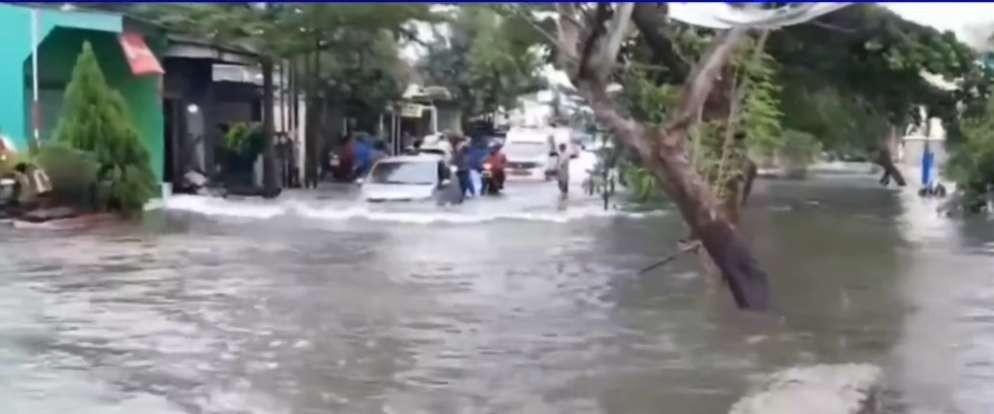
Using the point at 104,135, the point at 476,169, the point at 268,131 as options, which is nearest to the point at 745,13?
the point at 104,135

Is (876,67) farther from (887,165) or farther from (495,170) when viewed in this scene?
(887,165)

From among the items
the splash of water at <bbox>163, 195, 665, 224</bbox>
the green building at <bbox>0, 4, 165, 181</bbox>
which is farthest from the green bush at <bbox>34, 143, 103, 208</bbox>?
the splash of water at <bbox>163, 195, 665, 224</bbox>

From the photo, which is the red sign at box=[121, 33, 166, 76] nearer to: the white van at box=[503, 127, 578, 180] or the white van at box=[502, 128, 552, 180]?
the white van at box=[503, 127, 578, 180]

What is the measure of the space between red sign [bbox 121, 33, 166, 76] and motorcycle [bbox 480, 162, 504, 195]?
8962mm

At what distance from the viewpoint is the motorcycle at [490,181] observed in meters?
37.5

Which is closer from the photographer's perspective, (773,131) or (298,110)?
(773,131)

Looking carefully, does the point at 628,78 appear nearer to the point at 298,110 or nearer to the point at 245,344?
the point at 245,344

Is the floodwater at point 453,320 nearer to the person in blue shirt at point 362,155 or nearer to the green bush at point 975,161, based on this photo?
the green bush at point 975,161

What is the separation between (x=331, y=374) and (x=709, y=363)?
277cm

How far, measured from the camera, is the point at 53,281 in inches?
633

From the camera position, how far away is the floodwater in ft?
33.7

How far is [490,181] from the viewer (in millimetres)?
37844

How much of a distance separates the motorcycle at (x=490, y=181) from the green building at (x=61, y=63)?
7.73 meters

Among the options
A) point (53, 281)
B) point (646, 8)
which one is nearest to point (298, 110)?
point (53, 281)
